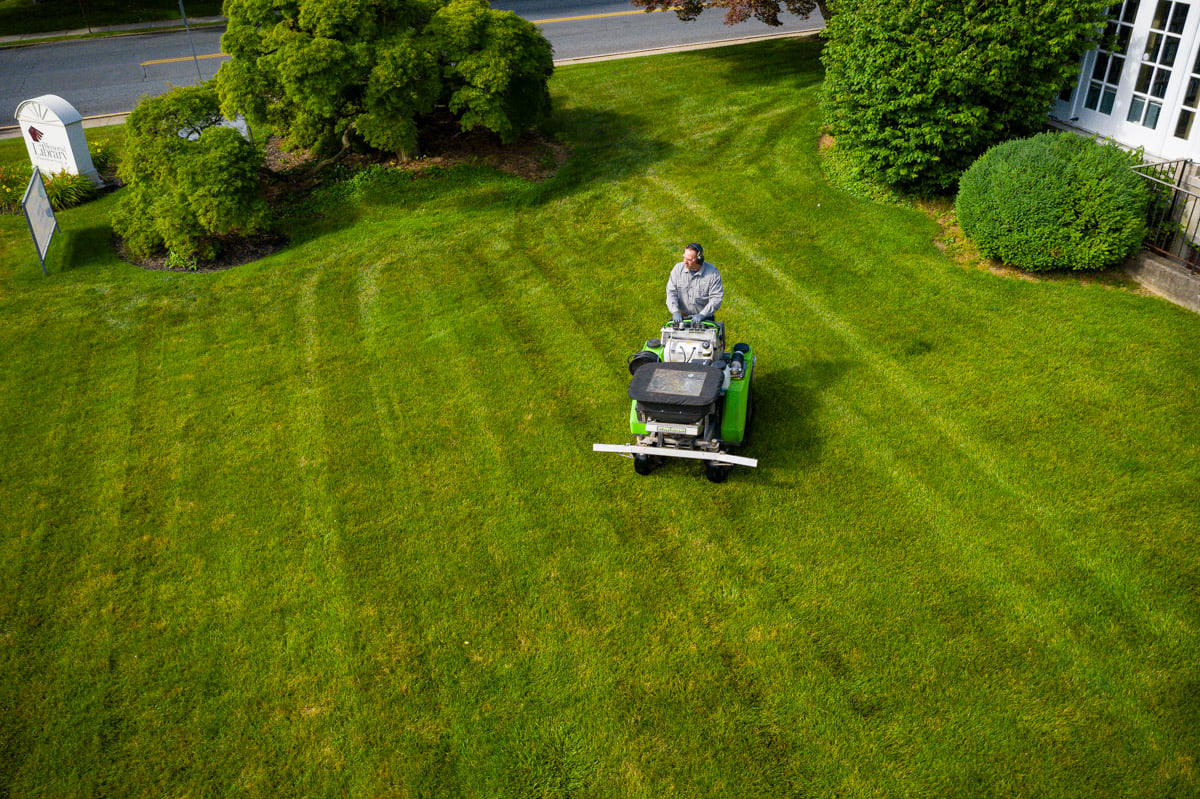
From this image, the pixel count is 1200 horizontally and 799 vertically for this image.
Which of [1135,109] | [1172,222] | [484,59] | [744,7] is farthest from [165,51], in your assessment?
[1172,222]

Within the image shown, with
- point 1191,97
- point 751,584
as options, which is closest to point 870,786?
point 751,584

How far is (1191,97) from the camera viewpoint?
11250 mm

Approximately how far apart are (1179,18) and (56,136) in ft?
57.6

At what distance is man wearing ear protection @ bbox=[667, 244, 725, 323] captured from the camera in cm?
845

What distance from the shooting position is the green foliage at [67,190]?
14547mm

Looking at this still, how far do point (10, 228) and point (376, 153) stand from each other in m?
6.06

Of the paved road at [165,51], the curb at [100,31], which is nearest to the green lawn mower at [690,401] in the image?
the paved road at [165,51]

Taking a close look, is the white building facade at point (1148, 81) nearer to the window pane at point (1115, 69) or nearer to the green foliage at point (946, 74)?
the window pane at point (1115, 69)

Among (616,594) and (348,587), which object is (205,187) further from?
(616,594)

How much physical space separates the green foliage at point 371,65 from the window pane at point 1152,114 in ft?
30.5

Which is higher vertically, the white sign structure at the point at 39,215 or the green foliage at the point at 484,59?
the green foliage at the point at 484,59

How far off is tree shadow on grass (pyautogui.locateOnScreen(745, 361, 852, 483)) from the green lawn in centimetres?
5

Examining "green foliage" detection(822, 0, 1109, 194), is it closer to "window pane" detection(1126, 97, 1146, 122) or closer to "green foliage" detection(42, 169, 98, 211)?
"window pane" detection(1126, 97, 1146, 122)

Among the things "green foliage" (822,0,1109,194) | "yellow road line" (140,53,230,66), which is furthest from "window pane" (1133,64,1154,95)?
"yellow road line" (140,53,230,66)
